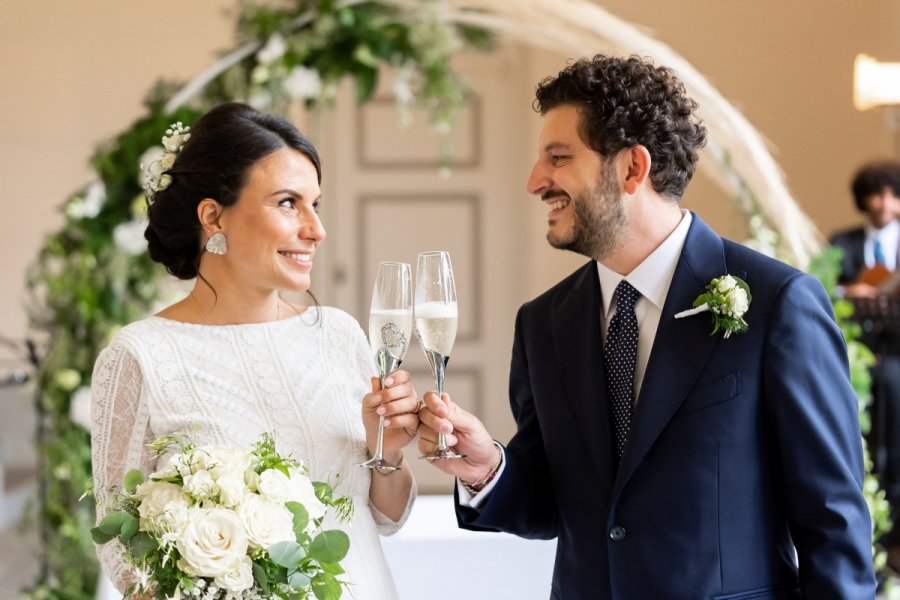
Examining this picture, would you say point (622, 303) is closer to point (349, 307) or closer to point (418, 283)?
point (418, 283)

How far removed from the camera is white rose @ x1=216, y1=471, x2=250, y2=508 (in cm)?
157

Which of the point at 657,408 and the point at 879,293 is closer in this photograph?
the point at 657,408

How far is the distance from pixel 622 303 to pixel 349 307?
589cm

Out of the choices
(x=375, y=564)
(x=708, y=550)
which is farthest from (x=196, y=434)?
(x=708, y=550)

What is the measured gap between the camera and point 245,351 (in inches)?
84.4

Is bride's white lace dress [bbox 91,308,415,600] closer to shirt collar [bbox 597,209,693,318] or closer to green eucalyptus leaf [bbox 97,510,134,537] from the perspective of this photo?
green eucalyptus leaf [bbox 97,510,134,537]

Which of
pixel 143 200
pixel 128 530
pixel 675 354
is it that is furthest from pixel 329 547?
pixel 143 200

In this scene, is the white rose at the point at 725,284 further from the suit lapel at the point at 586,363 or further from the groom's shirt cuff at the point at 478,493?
the groom's shirt cuff at the point at 478,493

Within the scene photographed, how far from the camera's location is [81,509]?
3.66 meters

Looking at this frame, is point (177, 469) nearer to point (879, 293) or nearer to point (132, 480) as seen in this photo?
point (132, 480)

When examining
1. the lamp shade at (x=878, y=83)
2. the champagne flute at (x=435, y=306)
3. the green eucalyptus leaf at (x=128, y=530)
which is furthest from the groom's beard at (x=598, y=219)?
the lamp shade at (x=878, y=83)

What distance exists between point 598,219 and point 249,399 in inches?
29.0

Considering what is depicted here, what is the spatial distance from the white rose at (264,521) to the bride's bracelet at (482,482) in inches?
21.2

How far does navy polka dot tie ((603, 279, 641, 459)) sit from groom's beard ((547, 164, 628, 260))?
0.36 ft
